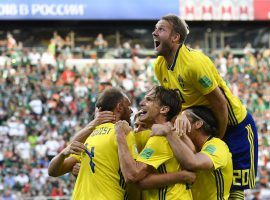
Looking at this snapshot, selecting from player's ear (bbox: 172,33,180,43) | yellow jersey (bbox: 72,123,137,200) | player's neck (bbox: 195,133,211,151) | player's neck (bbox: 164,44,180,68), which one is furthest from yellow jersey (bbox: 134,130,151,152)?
player's ear (bbox: 172,33,180,43)

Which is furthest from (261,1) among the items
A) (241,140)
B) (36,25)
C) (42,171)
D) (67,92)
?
(241,140)

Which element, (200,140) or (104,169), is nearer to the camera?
(104,169)

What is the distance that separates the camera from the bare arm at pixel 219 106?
6.76 m

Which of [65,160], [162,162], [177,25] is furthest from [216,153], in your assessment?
[65,160]

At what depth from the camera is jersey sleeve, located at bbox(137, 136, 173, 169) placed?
6.00m

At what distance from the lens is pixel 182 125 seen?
610 cm

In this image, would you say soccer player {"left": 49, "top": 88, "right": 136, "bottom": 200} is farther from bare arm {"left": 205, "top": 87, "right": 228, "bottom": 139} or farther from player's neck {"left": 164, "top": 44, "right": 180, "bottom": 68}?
bare arm {"left": 205, "top": 87, "right": 228, "bottom": 139}

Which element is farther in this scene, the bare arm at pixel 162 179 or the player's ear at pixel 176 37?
the player's ear at pixel 176 37

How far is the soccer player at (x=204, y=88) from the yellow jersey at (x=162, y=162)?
16.1 inches

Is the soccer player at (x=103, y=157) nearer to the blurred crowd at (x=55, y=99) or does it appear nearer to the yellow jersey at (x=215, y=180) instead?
the yellow jersey at (x=215, y=180)

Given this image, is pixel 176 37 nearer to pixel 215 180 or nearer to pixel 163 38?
pixel 163 38

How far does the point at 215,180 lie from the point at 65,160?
1.41m

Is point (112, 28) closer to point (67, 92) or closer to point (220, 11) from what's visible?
point (220, 11)

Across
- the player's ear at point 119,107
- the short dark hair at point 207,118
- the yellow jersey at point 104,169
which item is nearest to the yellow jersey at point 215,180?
the short dark hair at point 207,118
